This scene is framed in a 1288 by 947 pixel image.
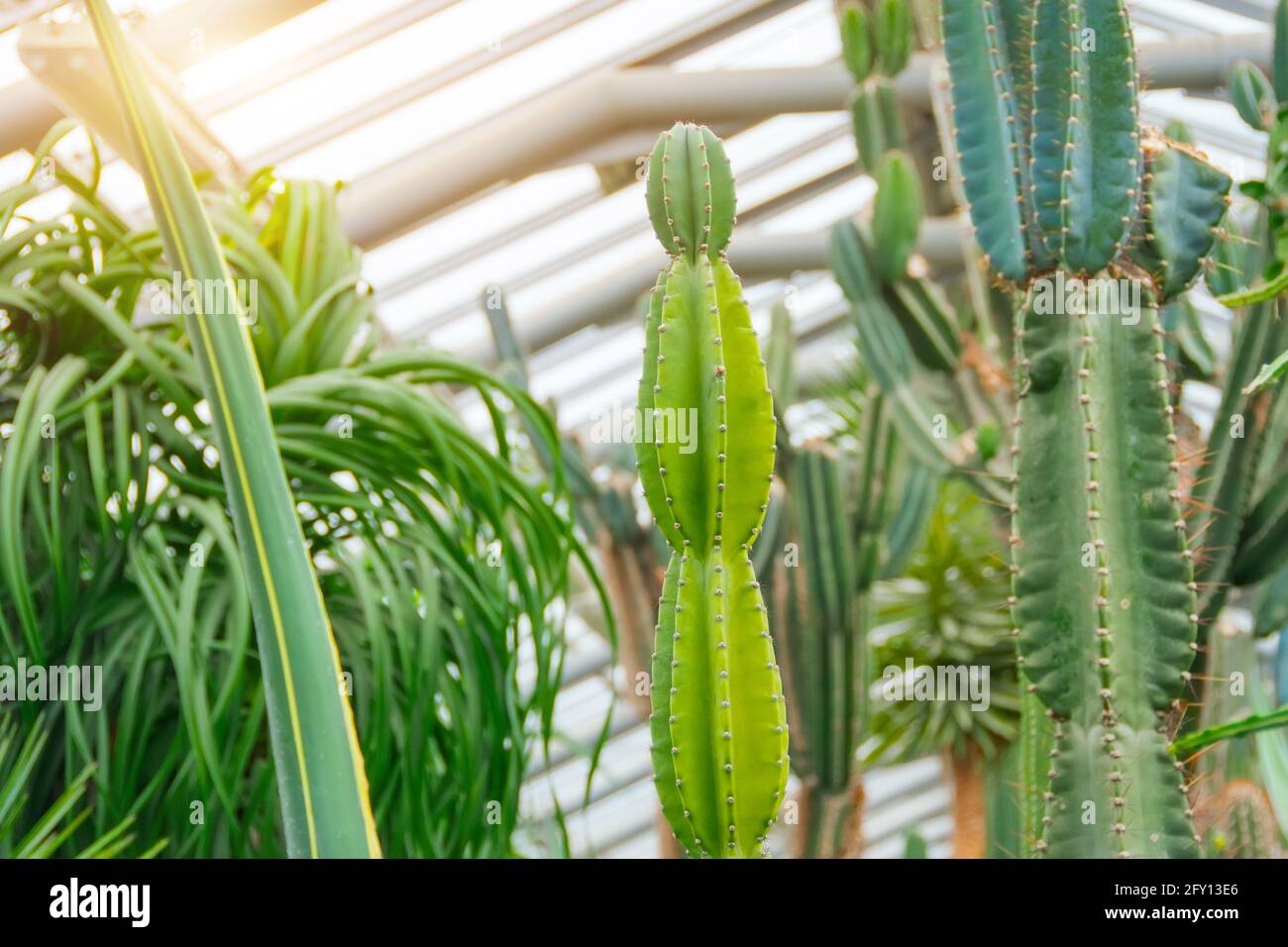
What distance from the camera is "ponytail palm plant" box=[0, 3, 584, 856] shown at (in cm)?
99

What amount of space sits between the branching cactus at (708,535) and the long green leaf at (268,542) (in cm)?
32

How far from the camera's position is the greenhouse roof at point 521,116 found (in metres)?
2.94

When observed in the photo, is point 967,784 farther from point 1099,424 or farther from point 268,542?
point 268,542

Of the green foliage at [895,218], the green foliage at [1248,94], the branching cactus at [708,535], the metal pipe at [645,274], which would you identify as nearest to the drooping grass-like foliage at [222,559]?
the branching cactus at [708,535]

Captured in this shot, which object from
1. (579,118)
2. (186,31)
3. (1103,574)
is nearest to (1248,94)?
(1103,574)

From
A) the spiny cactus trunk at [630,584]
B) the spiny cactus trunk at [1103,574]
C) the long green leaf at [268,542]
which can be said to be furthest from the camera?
the spiny cactus trunk at [630,584]

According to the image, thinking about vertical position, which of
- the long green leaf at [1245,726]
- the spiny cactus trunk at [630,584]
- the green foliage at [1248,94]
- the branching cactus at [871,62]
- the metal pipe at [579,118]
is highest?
the metal pipe at [579,118]

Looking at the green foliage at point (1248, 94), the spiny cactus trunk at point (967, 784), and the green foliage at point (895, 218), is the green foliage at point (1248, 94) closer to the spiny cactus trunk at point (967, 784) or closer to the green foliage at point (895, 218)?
the green foliage at point (895, 218)

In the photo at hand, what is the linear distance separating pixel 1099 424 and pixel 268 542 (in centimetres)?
83

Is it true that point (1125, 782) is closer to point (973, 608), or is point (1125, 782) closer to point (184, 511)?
point (184, 511)

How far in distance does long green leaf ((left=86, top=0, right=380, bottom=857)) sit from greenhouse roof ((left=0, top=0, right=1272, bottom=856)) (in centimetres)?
161

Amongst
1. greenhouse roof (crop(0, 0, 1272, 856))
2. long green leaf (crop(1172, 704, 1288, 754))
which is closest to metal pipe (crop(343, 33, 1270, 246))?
greenhouse roof (crop(0, 0, 1272, 856))

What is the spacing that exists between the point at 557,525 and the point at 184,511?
1.03ft

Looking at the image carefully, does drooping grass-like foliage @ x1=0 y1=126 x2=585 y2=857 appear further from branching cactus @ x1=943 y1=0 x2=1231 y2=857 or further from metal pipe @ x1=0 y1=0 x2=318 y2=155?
metal pipe @ x1=0 y1=0 x2=318 y2=155
